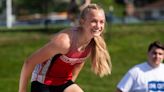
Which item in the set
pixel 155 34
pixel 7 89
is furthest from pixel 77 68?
pixel 155 34

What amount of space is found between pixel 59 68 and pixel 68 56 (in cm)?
22

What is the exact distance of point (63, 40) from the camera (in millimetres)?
4992

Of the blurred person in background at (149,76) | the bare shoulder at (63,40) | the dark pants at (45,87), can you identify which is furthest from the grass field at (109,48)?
the bare shoulder at (63,40)

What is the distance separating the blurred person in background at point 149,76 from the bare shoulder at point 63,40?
2.24 metres

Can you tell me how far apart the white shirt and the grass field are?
266 inches

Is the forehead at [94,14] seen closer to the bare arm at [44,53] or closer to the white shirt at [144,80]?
the bare arm at [44,53]

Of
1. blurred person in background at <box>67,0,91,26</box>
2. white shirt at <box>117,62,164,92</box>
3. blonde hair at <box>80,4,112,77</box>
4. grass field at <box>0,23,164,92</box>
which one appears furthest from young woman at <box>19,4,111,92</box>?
grass field at <box>0,23,164,92</box>

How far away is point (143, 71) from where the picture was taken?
7164 mm

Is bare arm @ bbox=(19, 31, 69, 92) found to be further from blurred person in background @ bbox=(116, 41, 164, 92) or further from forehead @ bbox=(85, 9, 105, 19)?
blurred person in background @ bbox=(116, 41, 164, 92)

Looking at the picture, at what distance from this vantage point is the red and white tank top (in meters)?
5.25

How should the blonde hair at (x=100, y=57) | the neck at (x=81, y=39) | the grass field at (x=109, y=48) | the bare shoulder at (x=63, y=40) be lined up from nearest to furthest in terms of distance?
1. the bare shoulder at (x=63, y=40)
2. the neck at (x=81, y=39)
3. the blonde hair at (x=100, y=57)
4. the grass field at (x=109, y=48)

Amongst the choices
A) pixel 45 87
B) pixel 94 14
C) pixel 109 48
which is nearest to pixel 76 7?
pixel 109 48

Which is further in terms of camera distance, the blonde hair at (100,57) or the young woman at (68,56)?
the blonde hair at (100,57)

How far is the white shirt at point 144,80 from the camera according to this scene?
280 inches
